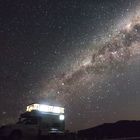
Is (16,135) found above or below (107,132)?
below

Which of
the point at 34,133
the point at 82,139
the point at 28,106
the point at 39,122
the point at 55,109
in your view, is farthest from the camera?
the point at 28,106

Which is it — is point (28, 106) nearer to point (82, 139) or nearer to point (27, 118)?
point (27, 118)

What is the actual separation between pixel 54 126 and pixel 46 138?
8.01 metres

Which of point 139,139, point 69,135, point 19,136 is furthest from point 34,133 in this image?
point 139,139

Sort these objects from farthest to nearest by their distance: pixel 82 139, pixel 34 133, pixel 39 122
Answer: pixel 39 122 → pixel 34 133 → pixel 82 139

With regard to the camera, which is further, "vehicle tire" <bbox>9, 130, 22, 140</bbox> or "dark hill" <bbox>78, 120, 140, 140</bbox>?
"dark hill" <bbox>78, 120, 140, 140</bbox>

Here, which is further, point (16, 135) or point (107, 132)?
point (107, 132)

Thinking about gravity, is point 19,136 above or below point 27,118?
below

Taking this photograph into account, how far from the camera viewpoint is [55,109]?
37.6 meters

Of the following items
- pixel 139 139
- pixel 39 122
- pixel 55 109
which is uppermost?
pixel 55 109

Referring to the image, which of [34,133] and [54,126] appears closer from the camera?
[34,133]

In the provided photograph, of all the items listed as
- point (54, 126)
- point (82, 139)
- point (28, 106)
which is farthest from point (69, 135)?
point (28, 106)

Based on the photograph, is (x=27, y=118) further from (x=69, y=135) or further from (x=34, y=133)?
(x=69, y=135)

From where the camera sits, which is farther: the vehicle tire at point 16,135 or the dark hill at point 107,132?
the dark hill at point 107,132
